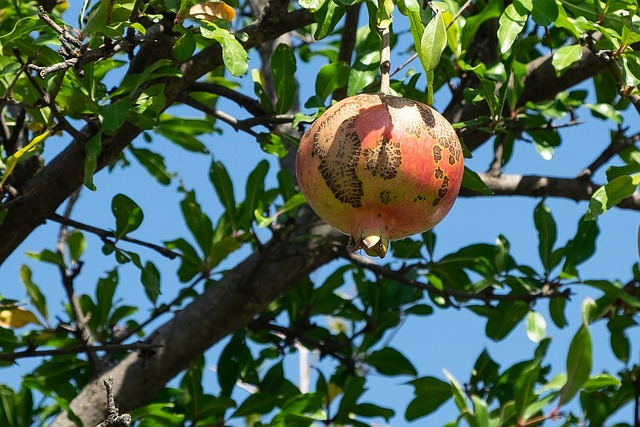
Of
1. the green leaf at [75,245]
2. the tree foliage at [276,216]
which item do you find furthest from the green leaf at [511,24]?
the green leaf at [75,245]

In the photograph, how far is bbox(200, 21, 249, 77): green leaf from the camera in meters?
1.57

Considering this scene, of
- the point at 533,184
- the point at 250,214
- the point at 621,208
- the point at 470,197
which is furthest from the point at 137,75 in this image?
the point at 621,208

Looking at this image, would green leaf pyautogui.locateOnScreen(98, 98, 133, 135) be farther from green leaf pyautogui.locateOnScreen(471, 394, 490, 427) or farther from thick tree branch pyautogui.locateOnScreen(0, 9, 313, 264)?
green leaf pyautogui.locateOnScreen(471, 394, 490, 427)

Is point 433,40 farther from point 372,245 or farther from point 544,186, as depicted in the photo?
point 544,186

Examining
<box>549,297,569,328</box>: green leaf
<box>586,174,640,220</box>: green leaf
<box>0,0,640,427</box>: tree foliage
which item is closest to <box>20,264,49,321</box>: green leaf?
<box>0,0,640,427</box>: tree foliage

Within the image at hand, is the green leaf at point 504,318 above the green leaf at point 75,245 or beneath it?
beneath

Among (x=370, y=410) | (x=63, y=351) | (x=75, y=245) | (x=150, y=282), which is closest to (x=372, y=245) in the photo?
(x=150, y=282)

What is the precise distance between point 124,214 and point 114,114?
0.45 metres

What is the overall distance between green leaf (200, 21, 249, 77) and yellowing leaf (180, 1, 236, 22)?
0.22ft

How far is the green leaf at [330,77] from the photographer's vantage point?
1970mm

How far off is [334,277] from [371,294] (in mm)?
115

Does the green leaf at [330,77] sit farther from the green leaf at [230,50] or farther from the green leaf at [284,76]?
the green leaf at [230,50]

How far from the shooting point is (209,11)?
5.66 ft

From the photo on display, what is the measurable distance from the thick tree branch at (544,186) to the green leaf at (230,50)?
1010 mm
